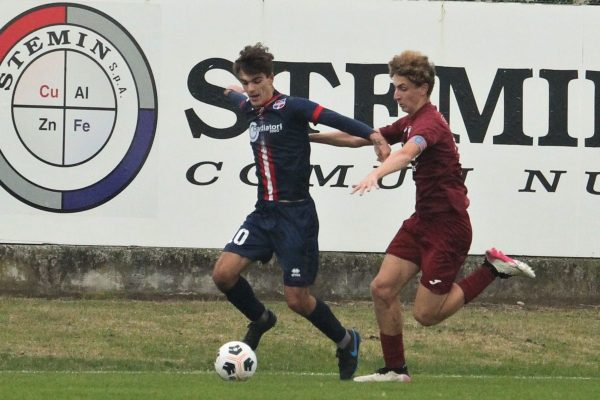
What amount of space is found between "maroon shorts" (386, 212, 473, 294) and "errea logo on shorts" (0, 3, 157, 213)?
5667 mm

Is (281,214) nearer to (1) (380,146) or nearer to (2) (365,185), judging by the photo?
(1) (380,146)

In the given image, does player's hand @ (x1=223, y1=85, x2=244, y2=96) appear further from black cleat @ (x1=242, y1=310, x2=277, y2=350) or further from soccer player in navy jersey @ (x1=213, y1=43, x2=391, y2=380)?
black cleat @ (x1=242, y1=310, x2=277, y2=350)

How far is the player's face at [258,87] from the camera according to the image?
10398 millimetres

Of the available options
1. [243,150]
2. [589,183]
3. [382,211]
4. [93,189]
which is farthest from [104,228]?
[589,183]

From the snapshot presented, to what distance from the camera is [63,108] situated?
15.2 meters

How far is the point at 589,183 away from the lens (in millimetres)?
15680

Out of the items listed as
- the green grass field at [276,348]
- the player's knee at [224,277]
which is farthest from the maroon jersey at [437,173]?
the player's knee at [224,277]

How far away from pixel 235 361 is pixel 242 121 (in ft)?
19.7

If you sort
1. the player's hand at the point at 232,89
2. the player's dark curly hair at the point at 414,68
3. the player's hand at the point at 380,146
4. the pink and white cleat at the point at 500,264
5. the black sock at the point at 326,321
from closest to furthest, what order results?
the player's hand at the point at 380,146
the player's dark curly hair at the point at 414,68
the black sock at the point at 326,321
the pink and white cleat at the point at 500,264
the player's hand at the point at 232,89

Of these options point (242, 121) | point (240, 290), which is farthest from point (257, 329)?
point (242, 121)

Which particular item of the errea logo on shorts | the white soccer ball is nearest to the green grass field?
the white soccer ball

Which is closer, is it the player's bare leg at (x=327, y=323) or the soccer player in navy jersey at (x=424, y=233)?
the soccer player in navy jersey at (x=424, y=233)

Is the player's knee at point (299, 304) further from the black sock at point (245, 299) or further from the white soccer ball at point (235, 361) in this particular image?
the white soccer ball at point (235, 361)

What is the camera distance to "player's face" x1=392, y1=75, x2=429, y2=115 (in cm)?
1013
